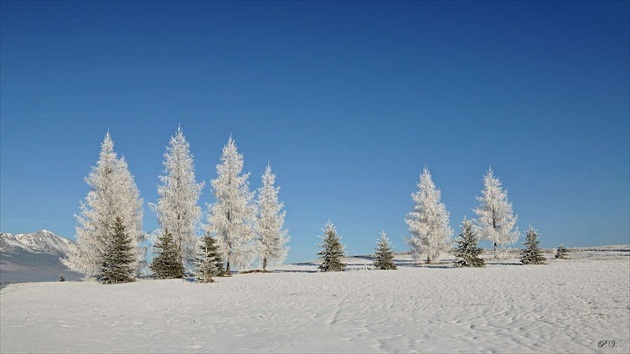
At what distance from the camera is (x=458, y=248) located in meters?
37.9

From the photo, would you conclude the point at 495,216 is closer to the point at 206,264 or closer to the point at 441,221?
the point at 441,221

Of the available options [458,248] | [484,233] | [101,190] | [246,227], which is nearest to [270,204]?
[246,227]

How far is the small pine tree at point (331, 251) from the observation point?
3569 centimetres

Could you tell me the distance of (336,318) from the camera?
13195mm

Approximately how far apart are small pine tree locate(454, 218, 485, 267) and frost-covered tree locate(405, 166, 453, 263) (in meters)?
5.76

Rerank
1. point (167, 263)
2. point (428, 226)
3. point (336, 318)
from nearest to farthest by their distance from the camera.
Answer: point (336, 318) → point (167, 263) → point (428, 226)

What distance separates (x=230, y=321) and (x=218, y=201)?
24.2m

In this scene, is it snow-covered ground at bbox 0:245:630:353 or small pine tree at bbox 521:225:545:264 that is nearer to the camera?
snow-covered ground at bbox 0:245:630:353

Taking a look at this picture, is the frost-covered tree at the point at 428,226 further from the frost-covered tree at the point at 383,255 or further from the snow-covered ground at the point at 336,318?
the snow-covered ground at the point at 336,318

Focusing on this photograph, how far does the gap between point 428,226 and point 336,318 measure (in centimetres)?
3239

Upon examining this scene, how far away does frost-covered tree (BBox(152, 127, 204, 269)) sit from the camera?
34.9 m

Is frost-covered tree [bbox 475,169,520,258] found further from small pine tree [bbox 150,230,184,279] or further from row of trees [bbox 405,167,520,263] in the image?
small pine tree [bbox 150,230,184,279]

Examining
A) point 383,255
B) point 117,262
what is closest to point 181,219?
point 117,262
